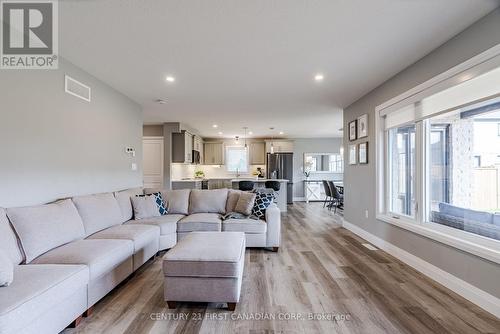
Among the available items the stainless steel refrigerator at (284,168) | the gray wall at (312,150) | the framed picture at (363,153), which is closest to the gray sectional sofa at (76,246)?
the framed picture at (363,153)

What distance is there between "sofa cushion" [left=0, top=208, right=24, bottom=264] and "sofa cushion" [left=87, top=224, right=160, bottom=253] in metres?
0.68

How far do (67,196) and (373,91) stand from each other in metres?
A: 4.68

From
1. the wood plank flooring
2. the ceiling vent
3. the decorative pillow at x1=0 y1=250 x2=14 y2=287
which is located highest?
the ceiling vent

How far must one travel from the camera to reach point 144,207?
149 inches

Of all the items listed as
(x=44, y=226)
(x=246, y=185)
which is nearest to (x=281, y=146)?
(x=246, y=185)

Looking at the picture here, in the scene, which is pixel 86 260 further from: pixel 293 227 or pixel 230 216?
pixel 293 227

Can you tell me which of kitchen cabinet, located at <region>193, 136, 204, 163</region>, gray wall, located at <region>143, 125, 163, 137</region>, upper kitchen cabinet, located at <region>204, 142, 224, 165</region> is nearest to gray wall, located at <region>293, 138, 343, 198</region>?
upper kitchen cabinet, located at <region>204, 142, 224, 165</region>

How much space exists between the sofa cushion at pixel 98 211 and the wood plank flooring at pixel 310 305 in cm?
72

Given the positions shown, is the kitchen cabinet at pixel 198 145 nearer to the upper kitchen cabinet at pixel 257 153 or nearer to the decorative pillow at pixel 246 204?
the upper kitchen cabinet at pixel 257 153

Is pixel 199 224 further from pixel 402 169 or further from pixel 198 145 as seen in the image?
pixel 198 145

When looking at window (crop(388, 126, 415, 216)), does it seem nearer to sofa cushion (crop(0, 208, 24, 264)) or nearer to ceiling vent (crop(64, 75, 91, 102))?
sofa cushion (crop(0, 208, 24, 264))

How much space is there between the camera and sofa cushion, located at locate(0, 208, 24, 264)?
1.89m

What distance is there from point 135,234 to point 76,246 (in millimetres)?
598

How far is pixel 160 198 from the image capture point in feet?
13.5
